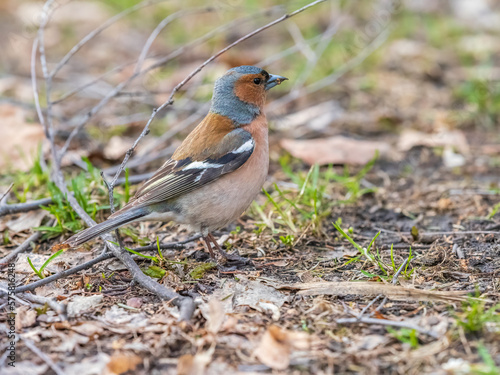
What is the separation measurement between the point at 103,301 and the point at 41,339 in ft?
1.60

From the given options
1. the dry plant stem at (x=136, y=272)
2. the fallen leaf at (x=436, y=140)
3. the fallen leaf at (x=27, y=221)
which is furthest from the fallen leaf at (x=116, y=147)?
the fallen leaf at (x=436, y=140)

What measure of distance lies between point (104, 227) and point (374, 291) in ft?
5.64

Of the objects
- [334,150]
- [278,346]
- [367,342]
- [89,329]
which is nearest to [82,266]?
[89,329]

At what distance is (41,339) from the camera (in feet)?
10.1

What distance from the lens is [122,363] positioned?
109 inches

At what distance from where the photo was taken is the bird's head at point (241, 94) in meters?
4.48

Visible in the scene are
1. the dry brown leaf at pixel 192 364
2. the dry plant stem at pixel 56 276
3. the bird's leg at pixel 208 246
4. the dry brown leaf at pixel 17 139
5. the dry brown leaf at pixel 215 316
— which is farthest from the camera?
the dry brown leaf at pixel 17 139

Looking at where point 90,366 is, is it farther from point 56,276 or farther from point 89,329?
point 56,276

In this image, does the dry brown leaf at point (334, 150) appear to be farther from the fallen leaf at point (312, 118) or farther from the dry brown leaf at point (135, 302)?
the dry brown leaf at point (135, 302)

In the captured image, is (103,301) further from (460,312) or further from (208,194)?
(460,312)

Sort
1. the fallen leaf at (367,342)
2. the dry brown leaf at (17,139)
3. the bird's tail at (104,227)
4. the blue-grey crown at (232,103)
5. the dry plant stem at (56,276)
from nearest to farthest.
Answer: the fallen leaf at (367,342), the dry plant stem at (56,276), the bird's tail at (104,227), the blue-grey crown at (232,103), the dry brown leaf at (17,139)

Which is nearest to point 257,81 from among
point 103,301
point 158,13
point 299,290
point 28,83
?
point 299,290

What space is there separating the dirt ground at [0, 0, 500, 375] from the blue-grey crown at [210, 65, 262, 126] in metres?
0.67

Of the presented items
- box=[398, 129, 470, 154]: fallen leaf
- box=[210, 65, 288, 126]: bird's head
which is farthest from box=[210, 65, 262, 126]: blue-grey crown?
box=[398, 129, 470, 154]: fallen leaf
